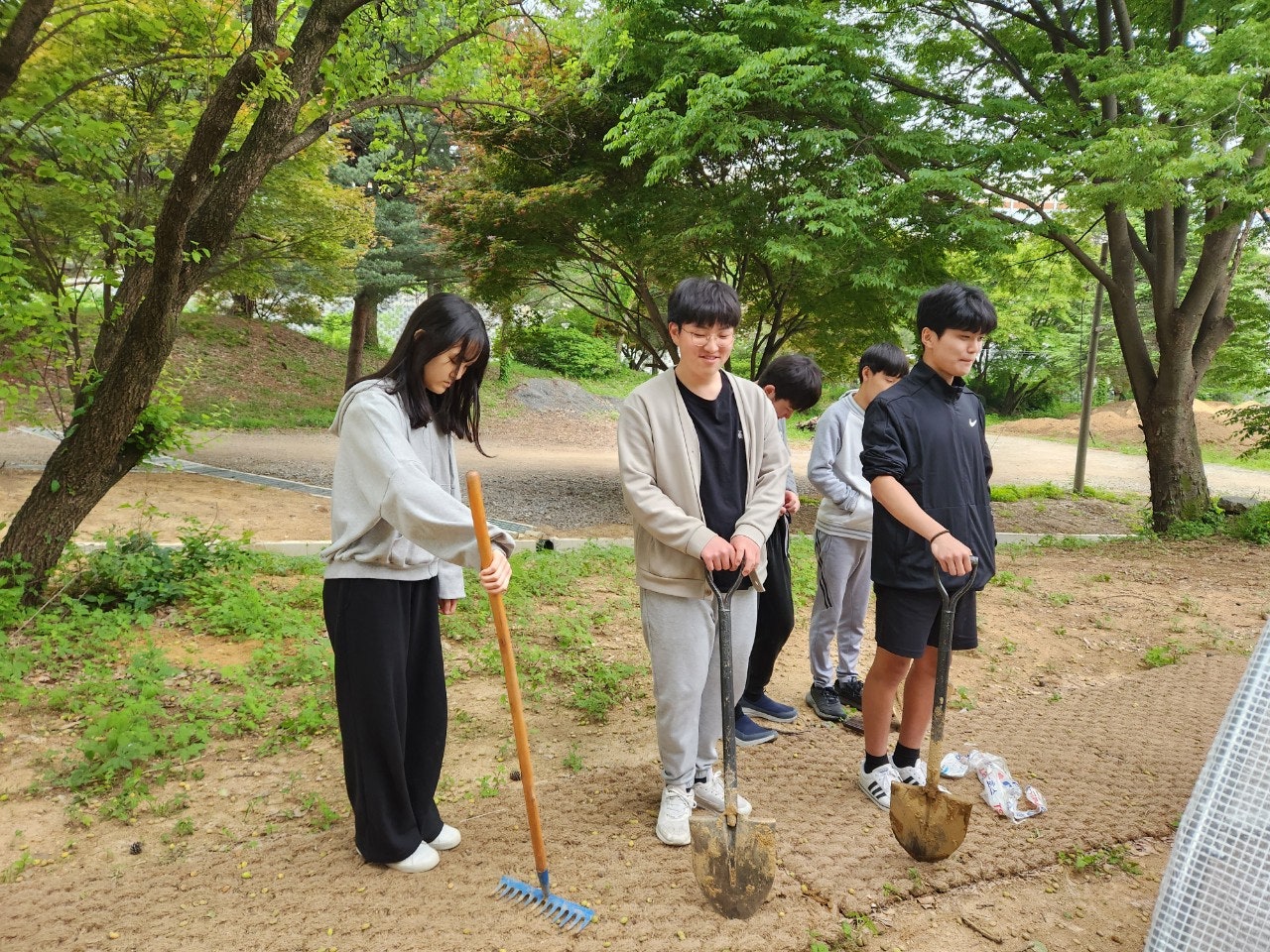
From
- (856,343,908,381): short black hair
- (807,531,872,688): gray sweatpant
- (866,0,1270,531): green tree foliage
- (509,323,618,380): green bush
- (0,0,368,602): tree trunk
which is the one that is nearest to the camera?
(856,343,908,381): short black hair

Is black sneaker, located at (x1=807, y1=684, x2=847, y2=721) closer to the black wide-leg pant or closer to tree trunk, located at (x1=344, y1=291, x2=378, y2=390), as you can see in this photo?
the black wide-leg pant

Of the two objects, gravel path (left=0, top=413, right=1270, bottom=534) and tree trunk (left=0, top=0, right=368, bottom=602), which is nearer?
tree trunk (left=0, top=0, right=368, bottom=602)

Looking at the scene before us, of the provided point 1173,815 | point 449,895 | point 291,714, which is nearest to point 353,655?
point 449,895

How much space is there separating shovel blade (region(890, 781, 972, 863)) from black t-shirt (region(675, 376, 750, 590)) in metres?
0.82

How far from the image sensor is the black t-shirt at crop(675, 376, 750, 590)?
2.70 m

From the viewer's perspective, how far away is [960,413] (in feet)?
9.43

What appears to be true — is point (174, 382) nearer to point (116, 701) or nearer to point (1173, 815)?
point (116, 701)

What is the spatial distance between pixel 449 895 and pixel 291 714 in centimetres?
166

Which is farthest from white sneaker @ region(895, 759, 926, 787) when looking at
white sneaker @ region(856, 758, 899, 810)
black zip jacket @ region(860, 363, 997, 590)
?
black zip jacket @ region(860, 363, 997, 590)

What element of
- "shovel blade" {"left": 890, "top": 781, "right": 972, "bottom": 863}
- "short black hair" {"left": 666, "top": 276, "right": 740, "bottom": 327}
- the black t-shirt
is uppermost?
"short black hair" {"left": 666, "top": 276, "right": 740, "bottom": 327}

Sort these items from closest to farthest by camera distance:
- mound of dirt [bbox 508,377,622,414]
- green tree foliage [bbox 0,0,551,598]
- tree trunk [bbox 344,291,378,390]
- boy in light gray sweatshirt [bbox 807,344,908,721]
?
boy in light gray sweatshirt [bbox 807,344,908,721] < green tree foliage [bbox 0,0,551,598] < tree trunk [bbox 344,291,378,390] < mound of dirt [bbox 508,377,622,414]

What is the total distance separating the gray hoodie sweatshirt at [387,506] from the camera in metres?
2.22

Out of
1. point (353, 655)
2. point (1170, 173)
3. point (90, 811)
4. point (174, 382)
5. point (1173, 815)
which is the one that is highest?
point (1170, 173)

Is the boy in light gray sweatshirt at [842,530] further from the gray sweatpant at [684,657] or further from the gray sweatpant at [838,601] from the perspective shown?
the gray sweatpant at [684,657]
